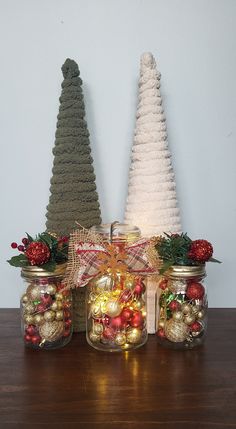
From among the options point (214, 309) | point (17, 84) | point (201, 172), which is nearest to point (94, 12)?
point (17, 84)

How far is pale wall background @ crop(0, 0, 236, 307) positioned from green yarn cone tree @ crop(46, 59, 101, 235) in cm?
12

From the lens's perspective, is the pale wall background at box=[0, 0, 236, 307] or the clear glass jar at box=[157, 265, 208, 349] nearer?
the clear glass jar at box=[157, 265, 208, 349]

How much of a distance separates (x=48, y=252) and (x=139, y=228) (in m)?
0.17

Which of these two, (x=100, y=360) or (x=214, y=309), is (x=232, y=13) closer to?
(x=214, y=309)

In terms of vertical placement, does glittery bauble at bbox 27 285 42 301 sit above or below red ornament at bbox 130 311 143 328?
above

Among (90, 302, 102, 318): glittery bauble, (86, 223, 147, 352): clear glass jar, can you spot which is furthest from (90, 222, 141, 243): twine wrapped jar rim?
(90, 302, 102, 318): glittery bauble

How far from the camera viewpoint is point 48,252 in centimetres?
61

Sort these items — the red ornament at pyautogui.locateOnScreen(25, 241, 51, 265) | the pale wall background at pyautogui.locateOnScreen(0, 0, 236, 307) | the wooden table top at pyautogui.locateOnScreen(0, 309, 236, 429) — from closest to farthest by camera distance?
the wooden table top at pyautogui.locateOnScreen(0, 309, 236, 429) → the red ornament at pyautogui.locateOnScreen(25, 241, 51, 265) → the pale wall background at pyautogui.locateOnScreen(0, 0, 236, 307)

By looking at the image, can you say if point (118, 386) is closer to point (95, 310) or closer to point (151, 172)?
point (95, 310)

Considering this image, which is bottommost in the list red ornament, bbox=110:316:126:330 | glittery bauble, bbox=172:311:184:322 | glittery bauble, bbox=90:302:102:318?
→ red ornament, bbox=110:316:126:330

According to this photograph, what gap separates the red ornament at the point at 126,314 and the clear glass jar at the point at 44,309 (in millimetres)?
95

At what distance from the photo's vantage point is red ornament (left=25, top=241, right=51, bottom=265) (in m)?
0.60

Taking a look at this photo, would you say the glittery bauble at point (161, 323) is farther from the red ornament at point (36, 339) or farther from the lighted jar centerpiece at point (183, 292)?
the red ornament at point (36, 339)

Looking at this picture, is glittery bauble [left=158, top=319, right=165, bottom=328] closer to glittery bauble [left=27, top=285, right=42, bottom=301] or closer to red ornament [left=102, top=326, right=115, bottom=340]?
red ornament [left=102, top=326, right=115, bottom=340]
